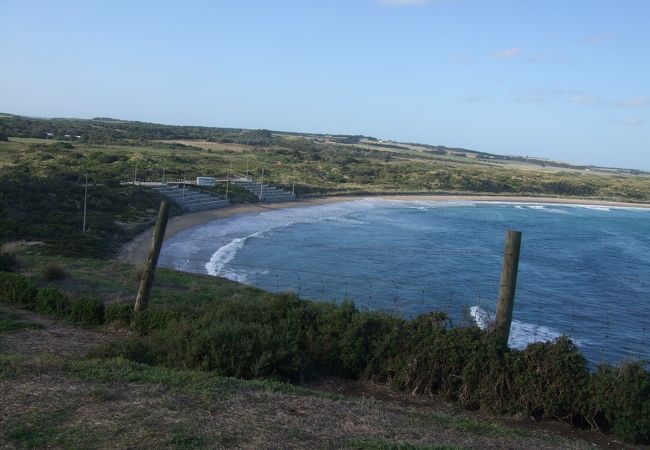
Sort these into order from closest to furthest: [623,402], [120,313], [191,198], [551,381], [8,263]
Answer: [623,402] → [551,381] → [120,313] → [8,263] → [191,198]

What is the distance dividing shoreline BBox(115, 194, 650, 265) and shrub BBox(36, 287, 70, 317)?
8894 millimetres

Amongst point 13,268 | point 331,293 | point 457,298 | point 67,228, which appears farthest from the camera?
point 67,228

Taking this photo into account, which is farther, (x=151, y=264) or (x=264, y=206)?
(x=264, y=206)

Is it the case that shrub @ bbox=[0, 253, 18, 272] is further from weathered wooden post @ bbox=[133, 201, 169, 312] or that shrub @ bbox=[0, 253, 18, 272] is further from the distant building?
the distant building

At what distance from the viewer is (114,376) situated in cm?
650

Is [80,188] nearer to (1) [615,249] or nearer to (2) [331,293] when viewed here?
(2) [331,293]

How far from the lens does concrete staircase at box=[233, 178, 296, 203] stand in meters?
52.8

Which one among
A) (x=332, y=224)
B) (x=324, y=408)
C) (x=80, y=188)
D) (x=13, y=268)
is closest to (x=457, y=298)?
(x=13, y=268)

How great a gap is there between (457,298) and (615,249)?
23201 millimetres

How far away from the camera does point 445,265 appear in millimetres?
26844

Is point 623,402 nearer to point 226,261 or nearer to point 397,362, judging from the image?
point 397,362

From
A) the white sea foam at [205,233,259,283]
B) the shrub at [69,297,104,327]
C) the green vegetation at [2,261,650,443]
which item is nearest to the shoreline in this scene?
the white sea foam at [205,233,259,283]

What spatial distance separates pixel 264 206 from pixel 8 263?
116ft

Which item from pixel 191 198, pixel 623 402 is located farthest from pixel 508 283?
pixel 191 198
